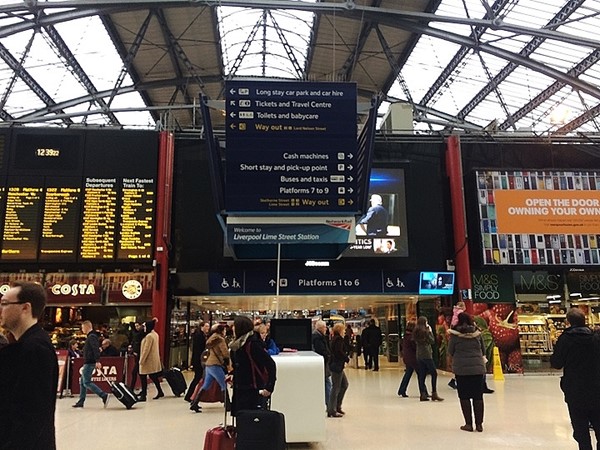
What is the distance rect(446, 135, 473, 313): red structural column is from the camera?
13.6 meters

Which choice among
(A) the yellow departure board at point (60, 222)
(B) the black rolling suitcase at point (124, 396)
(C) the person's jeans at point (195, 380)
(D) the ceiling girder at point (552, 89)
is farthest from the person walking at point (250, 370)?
(D) the ceiling girder at point (552, 89)

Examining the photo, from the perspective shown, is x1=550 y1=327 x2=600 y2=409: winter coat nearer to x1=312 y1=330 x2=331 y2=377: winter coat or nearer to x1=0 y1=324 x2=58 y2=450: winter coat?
x1=312 y1=330 x2=331 y2=377: winter coat

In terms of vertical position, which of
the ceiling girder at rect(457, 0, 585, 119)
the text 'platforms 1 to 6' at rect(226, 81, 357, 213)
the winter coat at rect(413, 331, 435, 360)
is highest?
the ceiling girder at rect(457, 0, 585, 119)

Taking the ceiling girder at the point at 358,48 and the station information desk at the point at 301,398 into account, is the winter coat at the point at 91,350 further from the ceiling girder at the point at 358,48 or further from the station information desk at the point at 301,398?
the ceiling girder at the point at 358,48

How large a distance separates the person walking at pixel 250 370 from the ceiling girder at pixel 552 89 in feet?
52.5

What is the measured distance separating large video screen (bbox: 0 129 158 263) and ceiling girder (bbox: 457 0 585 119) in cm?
1178

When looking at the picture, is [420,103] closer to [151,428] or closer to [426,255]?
[426,255]

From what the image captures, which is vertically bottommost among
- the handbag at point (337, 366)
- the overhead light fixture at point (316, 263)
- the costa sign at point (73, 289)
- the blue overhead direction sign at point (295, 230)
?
the handbag at point (337, 366)

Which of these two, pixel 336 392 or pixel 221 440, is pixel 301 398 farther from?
pixel 336 392

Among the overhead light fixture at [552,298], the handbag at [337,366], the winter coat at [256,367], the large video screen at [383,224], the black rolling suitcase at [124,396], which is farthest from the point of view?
the overhead light fixture at [552,298]

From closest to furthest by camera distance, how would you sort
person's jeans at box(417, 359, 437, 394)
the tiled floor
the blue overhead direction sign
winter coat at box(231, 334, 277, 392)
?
1. winter coat at box(231, 334, 277, 392)
2. the tiled floor
3. the blue overhead direction sign
4. person's jeans at box(417, 359, 437, 394)

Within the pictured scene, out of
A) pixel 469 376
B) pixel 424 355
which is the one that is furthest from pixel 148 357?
pixel 469 376

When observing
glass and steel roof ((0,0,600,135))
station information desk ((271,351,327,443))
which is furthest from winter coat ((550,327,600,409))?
glass and steel roof ((0,0,600,135))

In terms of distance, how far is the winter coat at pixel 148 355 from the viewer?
919cm
